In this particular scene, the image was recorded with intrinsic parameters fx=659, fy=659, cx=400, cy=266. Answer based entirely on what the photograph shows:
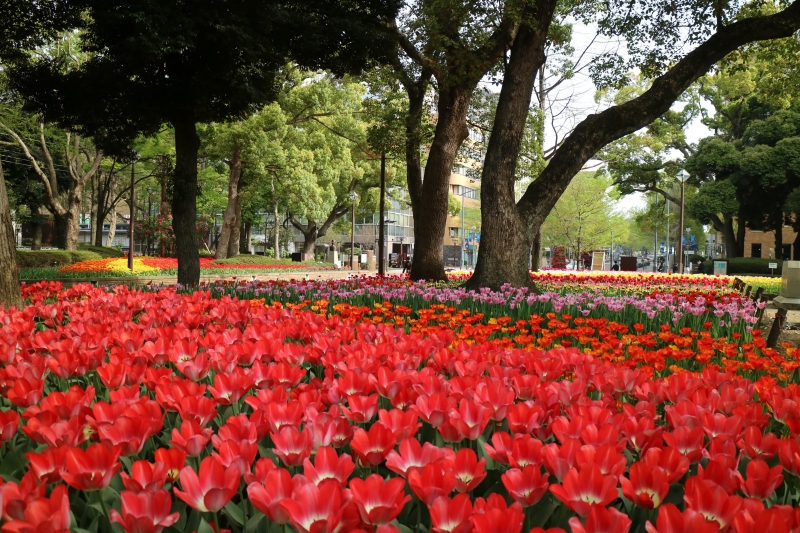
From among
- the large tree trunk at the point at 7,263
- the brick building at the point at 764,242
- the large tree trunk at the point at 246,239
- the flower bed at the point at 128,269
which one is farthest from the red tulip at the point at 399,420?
the brick building at the point at 764,242

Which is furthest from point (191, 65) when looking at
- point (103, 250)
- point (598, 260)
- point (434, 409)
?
point (598, 260)

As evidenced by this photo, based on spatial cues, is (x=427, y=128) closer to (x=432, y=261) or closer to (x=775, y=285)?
(x=432, y=261)

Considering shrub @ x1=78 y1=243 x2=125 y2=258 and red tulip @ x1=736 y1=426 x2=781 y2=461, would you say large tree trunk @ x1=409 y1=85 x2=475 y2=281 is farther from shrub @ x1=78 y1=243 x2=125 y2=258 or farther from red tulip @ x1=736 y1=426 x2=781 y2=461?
shrub @ x1=78 y1=243 x2=125 y2=258

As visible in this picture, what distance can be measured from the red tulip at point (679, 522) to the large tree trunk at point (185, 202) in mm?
12718

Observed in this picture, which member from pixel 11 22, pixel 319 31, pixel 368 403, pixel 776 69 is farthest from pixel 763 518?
pixel 776 69

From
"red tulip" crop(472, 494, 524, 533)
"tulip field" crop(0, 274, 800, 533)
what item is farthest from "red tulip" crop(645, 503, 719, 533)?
"red tulip" crop(472, 494, 524, 533)

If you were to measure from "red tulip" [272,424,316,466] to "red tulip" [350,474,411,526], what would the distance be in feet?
1.04

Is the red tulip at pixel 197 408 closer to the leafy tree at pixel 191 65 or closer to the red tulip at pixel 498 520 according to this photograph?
the red tulip at pixel 498 520

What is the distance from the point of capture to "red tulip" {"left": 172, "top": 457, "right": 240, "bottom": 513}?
1.23m

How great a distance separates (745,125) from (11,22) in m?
42.0

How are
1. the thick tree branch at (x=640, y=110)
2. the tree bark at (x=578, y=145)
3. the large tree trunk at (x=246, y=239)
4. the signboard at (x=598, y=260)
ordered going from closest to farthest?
the thick tree branch at (x=640, y=110)
the tree bark at (x=578, y=145)
the signboard at (x=598, y=260)
the large tree trunk at (x=246, y=239)

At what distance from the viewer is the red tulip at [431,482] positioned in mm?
1244

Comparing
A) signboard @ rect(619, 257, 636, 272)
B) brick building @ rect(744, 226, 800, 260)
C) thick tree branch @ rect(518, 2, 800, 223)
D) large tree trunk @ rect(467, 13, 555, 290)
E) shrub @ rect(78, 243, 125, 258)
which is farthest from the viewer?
brick building @ rect(744, 226, 800, 260)

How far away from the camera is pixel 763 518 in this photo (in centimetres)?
111
